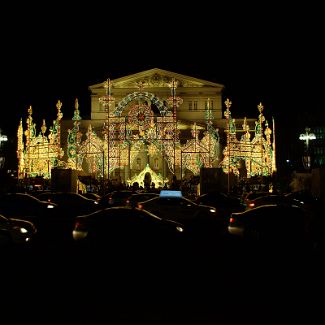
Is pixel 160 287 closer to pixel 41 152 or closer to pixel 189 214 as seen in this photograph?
pixel 189 214

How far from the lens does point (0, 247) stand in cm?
1312

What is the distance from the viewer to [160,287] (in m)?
9.30

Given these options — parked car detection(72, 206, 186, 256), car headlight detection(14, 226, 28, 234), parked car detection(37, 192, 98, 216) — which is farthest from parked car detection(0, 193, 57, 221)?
parked car detection(72, 206, 186, 256)

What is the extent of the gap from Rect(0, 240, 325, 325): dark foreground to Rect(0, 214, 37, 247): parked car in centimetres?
33

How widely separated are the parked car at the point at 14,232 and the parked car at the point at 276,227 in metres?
5.63

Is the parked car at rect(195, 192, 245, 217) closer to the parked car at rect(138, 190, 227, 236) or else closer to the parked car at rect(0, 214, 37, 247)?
the parked car at rect(138, 190, 227, 236)

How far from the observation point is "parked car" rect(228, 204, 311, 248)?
524 inches

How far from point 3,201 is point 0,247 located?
7271mm

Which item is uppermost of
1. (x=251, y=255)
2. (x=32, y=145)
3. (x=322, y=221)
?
(x=32, y=145)

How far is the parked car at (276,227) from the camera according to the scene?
13320mm

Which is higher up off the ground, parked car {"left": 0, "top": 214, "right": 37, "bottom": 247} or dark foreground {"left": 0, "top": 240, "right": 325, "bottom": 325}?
parked car {"left": 0, "top": 214, "right": 37, "bottom": 247}

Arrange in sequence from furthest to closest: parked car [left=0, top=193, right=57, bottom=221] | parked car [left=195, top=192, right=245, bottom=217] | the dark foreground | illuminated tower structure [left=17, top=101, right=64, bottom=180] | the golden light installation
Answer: illuminated tower structure [left=17, top=101, right=64, bottom=180] < the golden light installation < parked car [left=195, top=192, right=245, bottom=217] < parked car [left=0, top=193, right=57, bottom=221] < the dark foreground

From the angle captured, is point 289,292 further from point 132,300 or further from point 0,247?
point 0,247

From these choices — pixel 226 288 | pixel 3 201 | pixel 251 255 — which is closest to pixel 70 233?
pixel 3 201
